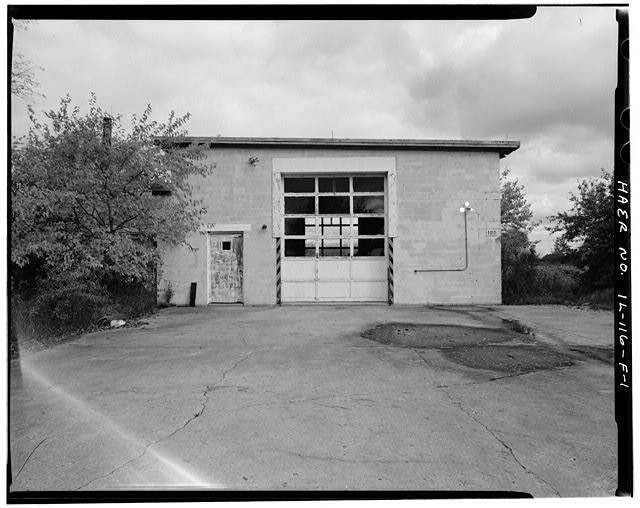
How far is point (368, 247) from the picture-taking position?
35.8ft

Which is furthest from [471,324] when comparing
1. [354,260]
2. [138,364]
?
[138,364]

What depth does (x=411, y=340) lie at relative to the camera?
18.4ft

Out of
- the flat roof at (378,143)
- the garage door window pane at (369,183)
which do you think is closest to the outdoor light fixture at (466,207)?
the flat roof at (378,143)

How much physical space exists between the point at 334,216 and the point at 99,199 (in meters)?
6.26

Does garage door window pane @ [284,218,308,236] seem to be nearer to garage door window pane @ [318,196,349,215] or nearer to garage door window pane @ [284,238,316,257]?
garage door window pane @ [284,238,316,257]

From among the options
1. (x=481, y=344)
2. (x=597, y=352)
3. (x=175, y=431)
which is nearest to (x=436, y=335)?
(x=481, y=344)

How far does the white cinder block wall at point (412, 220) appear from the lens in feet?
34.2

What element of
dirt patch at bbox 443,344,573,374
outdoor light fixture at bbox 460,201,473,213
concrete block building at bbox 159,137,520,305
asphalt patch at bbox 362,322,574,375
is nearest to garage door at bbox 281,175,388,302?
concrete block building at bbox 159,137,520,305

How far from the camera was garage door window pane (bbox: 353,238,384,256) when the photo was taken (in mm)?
10859

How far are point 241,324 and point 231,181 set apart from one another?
454cm

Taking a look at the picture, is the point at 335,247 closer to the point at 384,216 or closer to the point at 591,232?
the point at 384,216

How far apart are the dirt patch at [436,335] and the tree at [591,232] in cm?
180

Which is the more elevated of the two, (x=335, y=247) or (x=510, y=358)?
(x=335, y=247)

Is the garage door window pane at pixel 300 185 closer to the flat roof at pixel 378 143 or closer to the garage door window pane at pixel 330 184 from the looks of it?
the garage door window pane at pixel 330 184
